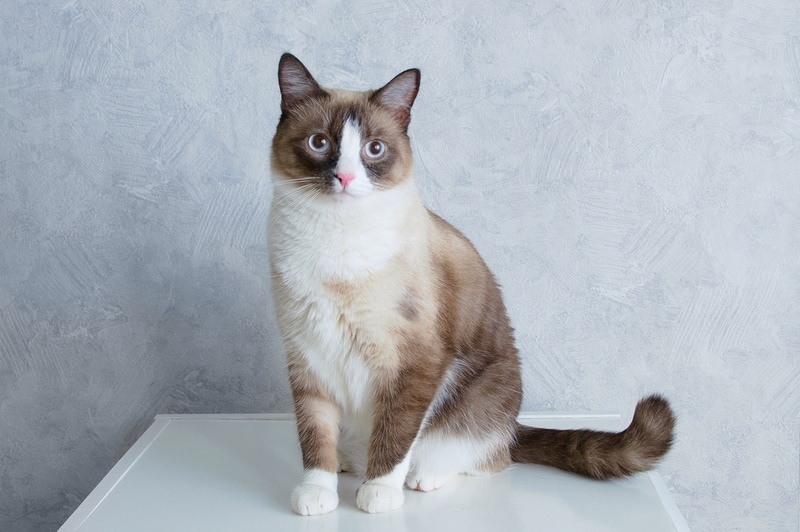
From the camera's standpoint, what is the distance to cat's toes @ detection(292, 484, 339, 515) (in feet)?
3.92

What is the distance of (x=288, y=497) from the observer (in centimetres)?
127

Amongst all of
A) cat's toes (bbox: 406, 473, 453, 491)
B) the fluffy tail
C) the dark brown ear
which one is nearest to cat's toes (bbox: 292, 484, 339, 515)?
cat's toes (bbox: 406, 473, 453, 491)

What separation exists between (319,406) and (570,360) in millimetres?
696

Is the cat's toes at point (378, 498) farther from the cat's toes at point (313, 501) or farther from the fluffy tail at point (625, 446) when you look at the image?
the fluffy tail at point (625, 446)

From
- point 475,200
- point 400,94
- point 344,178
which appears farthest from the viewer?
point 475,200

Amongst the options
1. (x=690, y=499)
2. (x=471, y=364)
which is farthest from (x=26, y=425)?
(x=690, y=499)

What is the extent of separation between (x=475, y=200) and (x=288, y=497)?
30.1 inches

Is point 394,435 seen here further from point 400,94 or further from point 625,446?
point 400,94

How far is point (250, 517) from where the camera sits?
1197 millimetres

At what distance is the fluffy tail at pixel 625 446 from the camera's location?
130cm

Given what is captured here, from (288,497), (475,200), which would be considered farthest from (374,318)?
(475,200)

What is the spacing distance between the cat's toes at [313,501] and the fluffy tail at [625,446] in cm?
42

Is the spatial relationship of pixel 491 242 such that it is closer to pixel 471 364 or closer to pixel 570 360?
pixel 570 360

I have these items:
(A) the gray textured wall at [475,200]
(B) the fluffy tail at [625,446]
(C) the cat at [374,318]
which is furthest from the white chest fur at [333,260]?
(A) the gray textured wall at [475,200]
